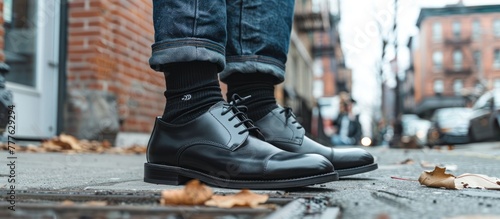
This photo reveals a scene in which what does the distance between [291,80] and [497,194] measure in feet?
55.1

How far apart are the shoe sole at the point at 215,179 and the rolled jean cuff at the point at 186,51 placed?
0.96 feet

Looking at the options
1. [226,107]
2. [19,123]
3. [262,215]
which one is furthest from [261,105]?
[19,123]

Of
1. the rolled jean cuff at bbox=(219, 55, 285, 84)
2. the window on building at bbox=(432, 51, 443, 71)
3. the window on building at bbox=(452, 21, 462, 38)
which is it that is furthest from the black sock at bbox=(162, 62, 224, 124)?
the window on building at bbox=(432, 51, 443, 71)

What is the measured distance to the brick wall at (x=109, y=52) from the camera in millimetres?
4504

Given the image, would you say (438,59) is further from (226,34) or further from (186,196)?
(186,196)

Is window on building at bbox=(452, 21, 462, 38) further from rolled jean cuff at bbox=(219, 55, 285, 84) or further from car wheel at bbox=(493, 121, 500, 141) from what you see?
rolled jean cuff at bbox=(219, 55, 285, 84)

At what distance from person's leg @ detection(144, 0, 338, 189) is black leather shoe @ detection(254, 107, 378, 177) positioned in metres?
0.22

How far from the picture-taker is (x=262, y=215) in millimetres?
931

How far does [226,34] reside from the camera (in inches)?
60.9

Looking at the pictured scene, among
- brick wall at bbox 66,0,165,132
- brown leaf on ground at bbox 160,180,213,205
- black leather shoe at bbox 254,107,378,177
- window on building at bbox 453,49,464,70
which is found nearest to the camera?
brown leaf on ground at bbox 160,180,213,205

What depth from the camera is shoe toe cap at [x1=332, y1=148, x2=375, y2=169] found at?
1.77m

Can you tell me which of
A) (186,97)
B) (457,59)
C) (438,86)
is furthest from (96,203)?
(438,86)

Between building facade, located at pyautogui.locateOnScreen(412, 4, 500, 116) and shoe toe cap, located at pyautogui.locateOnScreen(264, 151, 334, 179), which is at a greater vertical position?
building facade, located at pyautogui.locateOnScreen(412, 4, 500, 116)

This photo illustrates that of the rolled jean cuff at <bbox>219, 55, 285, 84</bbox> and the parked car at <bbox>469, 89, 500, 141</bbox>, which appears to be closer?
the rolled jean cuff at <bbox>219, 55, 285, 84</bbox>
